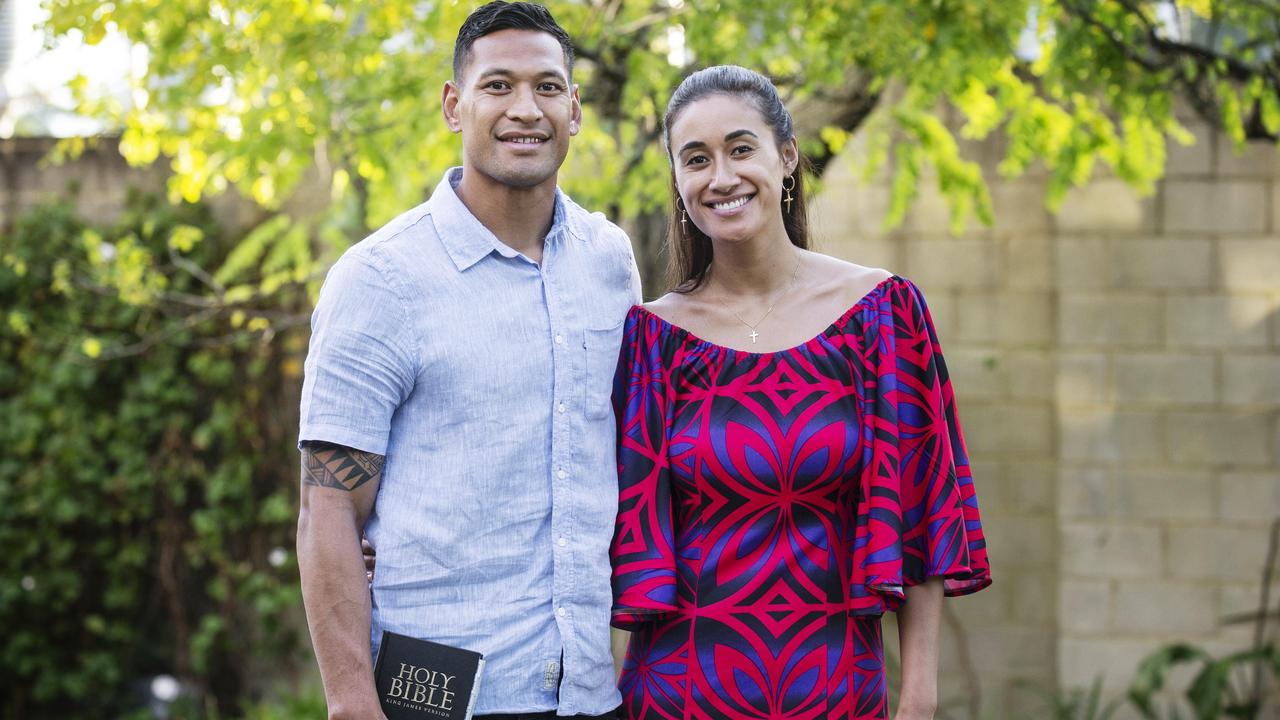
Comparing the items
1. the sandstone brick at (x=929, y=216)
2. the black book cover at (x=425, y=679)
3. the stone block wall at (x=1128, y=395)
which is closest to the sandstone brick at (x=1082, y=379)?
the stone block wall at (x=1128, y=395)

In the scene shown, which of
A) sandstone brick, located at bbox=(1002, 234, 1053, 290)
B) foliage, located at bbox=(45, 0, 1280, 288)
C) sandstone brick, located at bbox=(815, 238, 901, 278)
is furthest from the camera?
sandstone brick, located at bbox=(815, 238, 901, 278)

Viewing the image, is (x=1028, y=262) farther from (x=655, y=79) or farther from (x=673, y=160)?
(x=673, y=160)

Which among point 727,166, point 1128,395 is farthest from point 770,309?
point 1128,395

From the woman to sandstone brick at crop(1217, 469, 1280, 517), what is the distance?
3234 millimetres

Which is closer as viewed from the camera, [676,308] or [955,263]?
[676,308]

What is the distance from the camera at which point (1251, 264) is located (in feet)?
17.5

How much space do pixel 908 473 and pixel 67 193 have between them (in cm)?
518

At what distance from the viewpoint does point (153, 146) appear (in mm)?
4730

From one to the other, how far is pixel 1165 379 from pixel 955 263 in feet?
3.14

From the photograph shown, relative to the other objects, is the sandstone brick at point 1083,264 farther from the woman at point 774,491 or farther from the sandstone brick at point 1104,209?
the woman at point 774,491

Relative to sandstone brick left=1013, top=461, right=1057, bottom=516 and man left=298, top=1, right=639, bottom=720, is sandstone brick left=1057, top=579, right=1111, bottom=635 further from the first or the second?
man left=298, top=1, right=639, bottom=720

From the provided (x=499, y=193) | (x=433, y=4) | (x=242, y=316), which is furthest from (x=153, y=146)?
(x=499, y=193)

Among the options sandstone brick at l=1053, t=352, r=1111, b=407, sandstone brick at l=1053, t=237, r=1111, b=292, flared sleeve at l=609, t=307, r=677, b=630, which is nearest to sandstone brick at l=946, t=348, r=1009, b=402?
sandstone brick at l=1053, t=352, r=1111, b=407

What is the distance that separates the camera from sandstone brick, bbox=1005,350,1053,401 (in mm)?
5578
